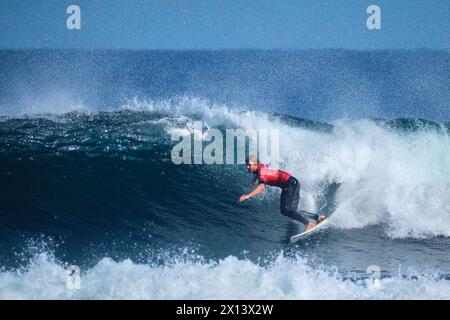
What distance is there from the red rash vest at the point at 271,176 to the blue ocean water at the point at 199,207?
28.1 inches

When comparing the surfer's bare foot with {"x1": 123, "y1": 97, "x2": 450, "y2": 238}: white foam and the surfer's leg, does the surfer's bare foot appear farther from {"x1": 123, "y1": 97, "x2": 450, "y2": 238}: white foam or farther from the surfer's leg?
{"x1": 123, "y1": 97, "x2": 450, "y2": 238}: white foam

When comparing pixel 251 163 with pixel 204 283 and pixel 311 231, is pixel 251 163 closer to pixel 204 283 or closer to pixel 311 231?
pixel 311 231

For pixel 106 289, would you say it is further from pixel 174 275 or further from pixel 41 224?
pixel 41 224

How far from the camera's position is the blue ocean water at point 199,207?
422 cm

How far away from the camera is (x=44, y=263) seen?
4.51m

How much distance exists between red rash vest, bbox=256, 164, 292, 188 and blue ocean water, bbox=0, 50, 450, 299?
714 mm

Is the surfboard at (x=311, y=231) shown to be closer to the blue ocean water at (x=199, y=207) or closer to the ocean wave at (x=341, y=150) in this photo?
the blue ocean water at (x=199, y=207)

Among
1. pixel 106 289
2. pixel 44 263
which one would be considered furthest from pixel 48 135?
pixel 106 289

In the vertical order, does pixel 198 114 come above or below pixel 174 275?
above

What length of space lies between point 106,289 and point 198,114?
6805 millimetres

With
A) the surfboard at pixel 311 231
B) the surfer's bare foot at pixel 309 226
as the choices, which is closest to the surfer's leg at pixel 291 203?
the surfer's bare foot at pixel 309 226

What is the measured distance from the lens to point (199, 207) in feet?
22.2

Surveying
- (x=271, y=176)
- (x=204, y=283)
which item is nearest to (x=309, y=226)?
(x=271, y=176)

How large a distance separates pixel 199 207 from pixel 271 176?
1.53 metres
